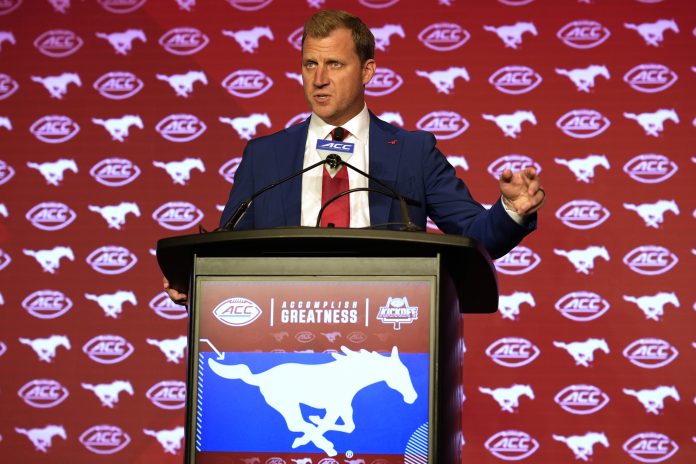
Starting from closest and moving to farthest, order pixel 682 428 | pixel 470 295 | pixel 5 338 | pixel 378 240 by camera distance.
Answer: pixel 378 240 < pixel 470 295 < pixel 682 428 < pixel 5 338

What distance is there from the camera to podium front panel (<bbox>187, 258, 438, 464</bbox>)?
4.80ft

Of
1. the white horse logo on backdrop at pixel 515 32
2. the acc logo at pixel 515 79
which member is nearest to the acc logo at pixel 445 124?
the acc logo at pixel 515 79

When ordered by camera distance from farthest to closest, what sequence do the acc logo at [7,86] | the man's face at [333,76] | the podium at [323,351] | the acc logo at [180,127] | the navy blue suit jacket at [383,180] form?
1. the acc logo at [7,86]
2. the acc logo at [180,127]
3. the man's face at [333,76]
4. the navy blue suit jacket at [383,180]
5. the podium at [323,351]

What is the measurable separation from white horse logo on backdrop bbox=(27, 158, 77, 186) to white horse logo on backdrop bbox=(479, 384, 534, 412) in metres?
2.35

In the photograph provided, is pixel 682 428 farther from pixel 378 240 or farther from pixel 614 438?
pixel 378 240

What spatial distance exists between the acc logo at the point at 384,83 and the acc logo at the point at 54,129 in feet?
4.93

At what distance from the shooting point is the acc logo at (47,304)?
4.62 metres

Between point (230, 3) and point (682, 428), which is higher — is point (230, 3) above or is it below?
above

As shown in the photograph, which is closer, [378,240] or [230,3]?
[378,240]

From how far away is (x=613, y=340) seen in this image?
169 inches

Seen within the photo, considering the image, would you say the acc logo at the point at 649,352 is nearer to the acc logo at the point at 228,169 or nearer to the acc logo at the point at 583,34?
the acc logo at the point at 583,34

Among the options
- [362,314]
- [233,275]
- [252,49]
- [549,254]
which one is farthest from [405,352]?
[252,49]

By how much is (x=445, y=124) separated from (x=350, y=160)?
2.35 metres

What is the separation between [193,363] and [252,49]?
3.33m
